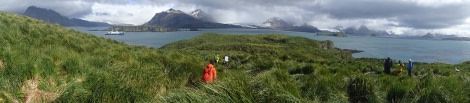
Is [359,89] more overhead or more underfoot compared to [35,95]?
more underfoot

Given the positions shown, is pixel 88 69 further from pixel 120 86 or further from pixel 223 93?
pixel 223 93

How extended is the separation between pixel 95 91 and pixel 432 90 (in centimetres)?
628

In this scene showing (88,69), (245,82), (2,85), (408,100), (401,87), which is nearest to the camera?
(245,82)

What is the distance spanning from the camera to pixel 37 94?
6656mm

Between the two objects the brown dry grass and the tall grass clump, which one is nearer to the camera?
the brown dry grass

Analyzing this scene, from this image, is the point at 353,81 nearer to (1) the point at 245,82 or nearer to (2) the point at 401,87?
(2) the point at 401,87

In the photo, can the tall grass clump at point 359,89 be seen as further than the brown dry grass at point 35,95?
Yes

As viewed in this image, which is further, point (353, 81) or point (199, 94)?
point (353, 81)

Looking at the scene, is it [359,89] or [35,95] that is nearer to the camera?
[35,95]

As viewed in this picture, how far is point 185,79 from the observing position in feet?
34.8

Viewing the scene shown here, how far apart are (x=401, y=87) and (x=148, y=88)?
5.62 meters

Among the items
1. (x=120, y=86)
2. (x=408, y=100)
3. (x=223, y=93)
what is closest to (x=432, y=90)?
(x=408, y=100)

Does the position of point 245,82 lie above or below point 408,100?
above

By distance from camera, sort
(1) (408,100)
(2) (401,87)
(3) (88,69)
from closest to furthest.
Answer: (1) (408,100) → (2) (401,87) → (3) (88,69)
